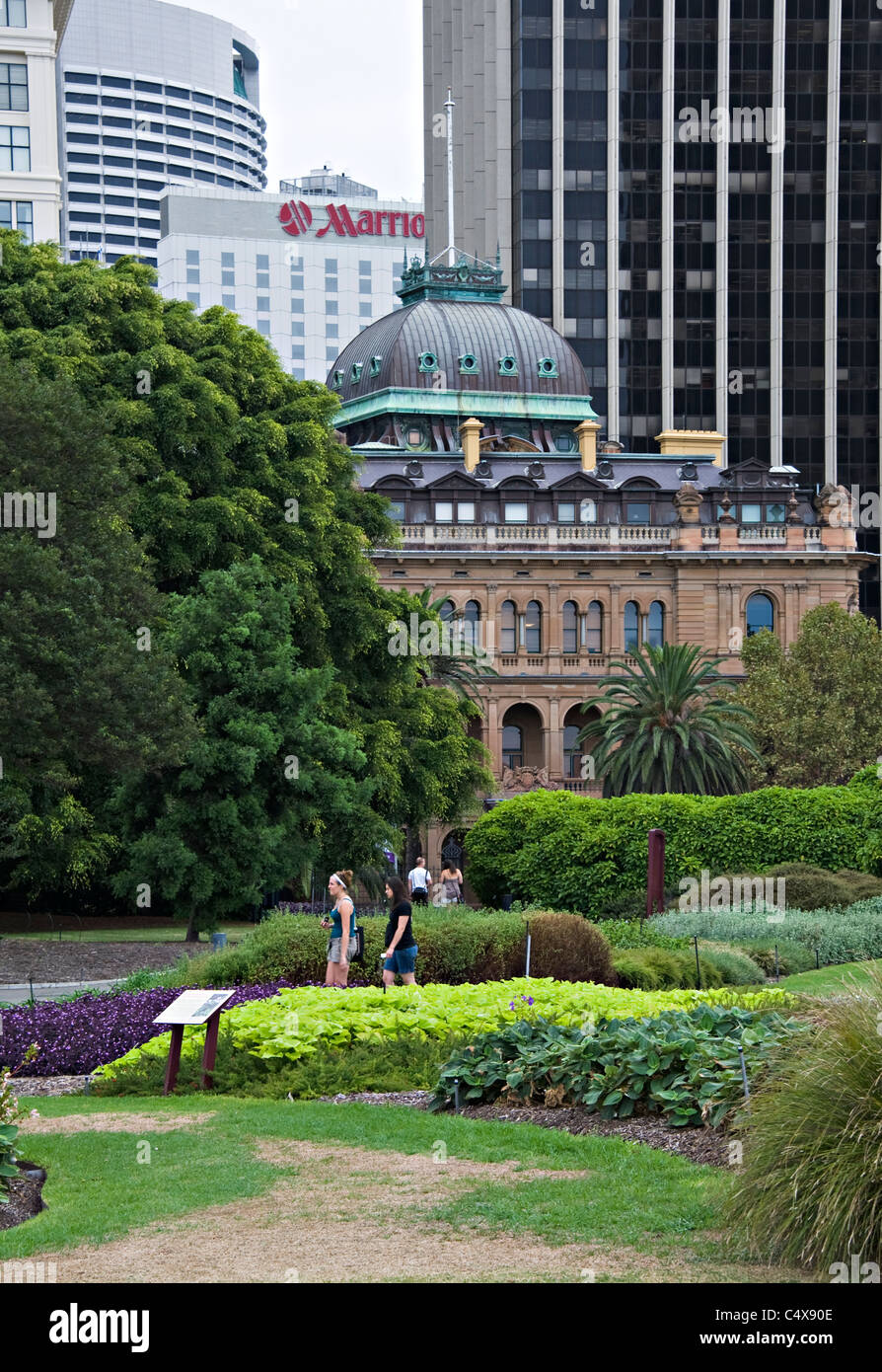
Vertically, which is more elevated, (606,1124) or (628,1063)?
(628,1063)

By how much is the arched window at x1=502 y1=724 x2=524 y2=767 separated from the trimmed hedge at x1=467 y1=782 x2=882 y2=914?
4479cm

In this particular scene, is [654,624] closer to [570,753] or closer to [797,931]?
[570,753]

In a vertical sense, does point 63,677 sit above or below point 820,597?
below

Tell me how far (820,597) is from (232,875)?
55.0 meters

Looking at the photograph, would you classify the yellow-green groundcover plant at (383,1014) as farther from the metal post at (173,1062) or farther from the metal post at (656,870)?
the metal post at (656,870)

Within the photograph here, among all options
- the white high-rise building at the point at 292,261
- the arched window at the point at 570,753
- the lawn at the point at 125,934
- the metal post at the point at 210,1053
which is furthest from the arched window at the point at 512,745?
the white high-rise building at the point at 292,261

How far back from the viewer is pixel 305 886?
1500 inches

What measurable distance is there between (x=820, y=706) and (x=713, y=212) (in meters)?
68.7

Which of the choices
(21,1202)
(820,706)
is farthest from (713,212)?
(21,1202)

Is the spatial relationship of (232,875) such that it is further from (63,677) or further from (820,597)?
(820,597)

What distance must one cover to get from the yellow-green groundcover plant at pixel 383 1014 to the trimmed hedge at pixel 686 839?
20.5 m

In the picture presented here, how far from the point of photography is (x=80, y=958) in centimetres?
3309

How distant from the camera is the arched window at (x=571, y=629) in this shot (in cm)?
8562
